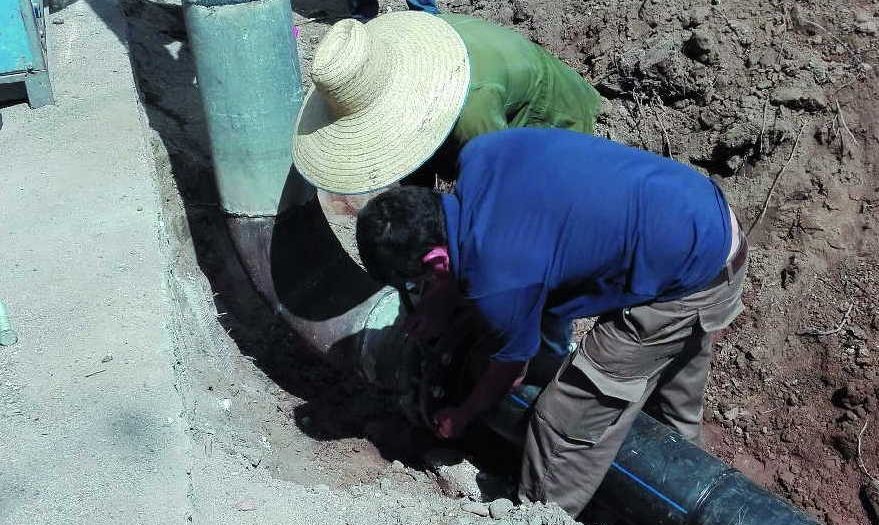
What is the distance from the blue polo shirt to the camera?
91.6 inches

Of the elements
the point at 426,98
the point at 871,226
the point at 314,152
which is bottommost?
the point at 871,226

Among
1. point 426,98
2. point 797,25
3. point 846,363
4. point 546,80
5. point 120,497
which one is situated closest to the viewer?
point 120,497

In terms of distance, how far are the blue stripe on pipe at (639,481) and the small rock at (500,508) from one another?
34 centimetres

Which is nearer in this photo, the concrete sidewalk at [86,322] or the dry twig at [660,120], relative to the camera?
the concrete sidewalk at [86,322]

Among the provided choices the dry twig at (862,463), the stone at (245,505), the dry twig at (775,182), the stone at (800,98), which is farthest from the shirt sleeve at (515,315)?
the stone at (800,98)

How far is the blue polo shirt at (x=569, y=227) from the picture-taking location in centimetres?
233

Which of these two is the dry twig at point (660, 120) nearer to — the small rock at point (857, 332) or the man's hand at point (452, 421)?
the small rock at point (857, 332)

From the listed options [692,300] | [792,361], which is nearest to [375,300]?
[692,300]

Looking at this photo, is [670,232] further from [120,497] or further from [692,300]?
[120,497]

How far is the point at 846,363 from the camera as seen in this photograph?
391 centimetres

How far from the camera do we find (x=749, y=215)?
4.49 metres

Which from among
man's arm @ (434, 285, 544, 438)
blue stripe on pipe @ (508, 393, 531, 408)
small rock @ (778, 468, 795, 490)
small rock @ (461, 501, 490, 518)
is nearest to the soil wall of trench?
small rock @ (778, 468, 795, 490)

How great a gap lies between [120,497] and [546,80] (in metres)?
2.07

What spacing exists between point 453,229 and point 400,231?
0.18 metres
